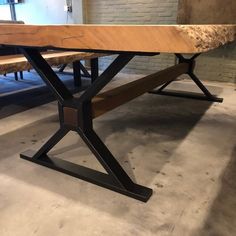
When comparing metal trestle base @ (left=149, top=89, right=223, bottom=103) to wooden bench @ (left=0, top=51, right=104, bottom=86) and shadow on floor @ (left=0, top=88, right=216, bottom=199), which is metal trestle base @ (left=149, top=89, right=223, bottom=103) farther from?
wooden bench @ (left=0, top=51, right=104, bottom=86)

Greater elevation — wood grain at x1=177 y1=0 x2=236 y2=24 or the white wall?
wood grain at x1=177 y1=0 x2=236 y2=24

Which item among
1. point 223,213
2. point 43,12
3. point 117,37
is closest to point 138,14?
point 43,12

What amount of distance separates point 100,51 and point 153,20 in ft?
10.8

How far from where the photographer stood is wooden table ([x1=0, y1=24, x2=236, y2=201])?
818mm

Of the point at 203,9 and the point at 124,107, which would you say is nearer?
the point at 124,107

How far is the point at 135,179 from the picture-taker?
1409 mm

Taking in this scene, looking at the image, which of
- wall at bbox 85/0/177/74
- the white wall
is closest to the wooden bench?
wall at bbox 85/0/177/74

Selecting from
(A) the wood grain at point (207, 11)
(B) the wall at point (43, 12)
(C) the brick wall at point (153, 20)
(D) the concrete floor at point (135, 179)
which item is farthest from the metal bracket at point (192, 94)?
(B) the wall at point (43, 12)

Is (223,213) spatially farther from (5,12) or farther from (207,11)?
(5,12)

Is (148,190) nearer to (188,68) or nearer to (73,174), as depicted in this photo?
(73,174)

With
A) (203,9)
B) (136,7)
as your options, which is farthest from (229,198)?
(136,7)

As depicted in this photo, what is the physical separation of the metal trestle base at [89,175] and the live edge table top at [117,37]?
68 cm

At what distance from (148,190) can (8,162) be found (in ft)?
2.85

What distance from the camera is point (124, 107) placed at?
267 cm
